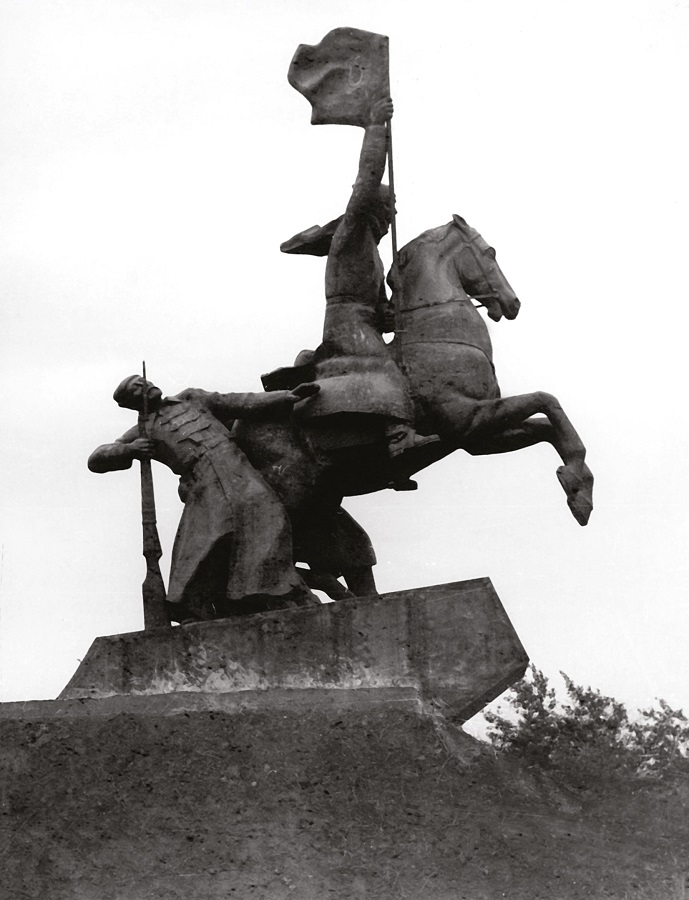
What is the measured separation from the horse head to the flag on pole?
130 centimetres

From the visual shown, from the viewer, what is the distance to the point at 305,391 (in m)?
14.4

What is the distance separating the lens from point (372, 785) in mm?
12516

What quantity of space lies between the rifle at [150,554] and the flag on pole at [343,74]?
250 cm

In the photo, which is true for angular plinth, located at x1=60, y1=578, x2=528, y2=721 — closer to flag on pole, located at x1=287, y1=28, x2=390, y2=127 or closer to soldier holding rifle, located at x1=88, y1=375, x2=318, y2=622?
soldier holding rifle, located at x1=88, y1=375, x2=318, y2=622

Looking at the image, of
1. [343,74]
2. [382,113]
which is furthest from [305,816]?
[343,74]

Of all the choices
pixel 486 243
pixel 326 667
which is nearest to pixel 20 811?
pixel 326 667

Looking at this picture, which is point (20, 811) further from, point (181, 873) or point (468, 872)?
point (468, 872)

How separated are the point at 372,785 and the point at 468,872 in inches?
36.0

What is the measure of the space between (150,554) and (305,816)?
2901 millimetres

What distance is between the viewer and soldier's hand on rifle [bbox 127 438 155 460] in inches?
578

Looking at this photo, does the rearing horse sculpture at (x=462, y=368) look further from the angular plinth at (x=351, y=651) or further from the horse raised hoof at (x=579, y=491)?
the angular plinth at (x=351, y=651)

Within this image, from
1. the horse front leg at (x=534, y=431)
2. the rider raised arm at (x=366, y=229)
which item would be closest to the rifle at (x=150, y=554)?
the rider raised arm at (x=366, y=229)

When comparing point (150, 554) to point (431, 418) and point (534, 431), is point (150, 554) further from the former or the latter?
point (534, 431)

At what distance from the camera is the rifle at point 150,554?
47.3ft
